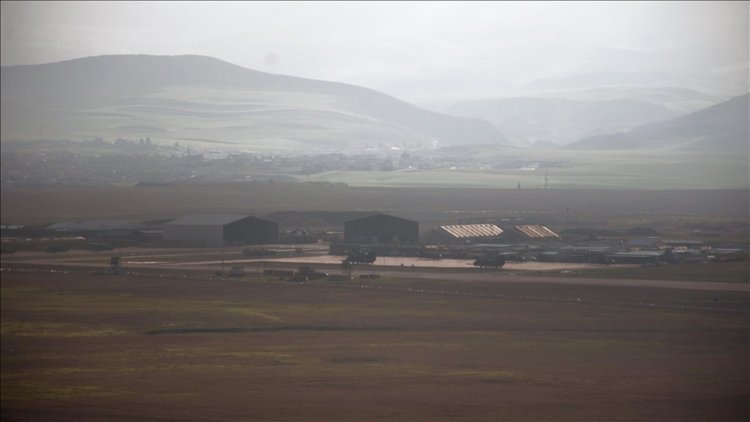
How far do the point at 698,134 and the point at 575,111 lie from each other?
1946 inches

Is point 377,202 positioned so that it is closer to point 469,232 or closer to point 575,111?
point 469,232

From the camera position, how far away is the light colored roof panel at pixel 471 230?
1230 inches

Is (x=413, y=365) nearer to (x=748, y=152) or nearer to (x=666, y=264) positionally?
(x=666, y=264)

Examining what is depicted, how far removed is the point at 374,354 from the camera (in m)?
14.7

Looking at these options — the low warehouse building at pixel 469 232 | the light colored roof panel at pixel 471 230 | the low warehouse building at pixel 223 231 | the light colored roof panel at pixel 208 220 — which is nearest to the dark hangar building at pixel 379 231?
the low warehouse building at pixel 469 232

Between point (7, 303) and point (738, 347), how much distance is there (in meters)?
10.8

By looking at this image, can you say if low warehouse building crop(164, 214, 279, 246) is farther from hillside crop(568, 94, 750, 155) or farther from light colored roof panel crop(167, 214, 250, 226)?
hillside crop(568, 94, 750, 155)

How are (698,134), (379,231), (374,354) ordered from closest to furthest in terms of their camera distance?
(374,354) < (379,231) < (698,134)

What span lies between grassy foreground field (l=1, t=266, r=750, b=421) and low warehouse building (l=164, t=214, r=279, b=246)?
990 cm

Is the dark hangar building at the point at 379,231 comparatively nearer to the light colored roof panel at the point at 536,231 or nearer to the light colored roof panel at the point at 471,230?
the light colored roof panel at the point at 471,230

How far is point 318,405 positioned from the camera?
1230 centimetres

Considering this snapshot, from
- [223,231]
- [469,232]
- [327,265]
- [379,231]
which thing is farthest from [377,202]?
[327,265]

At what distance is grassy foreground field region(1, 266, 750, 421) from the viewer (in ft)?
40.3

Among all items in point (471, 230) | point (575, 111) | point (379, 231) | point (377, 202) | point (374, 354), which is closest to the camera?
point (374, 354)
